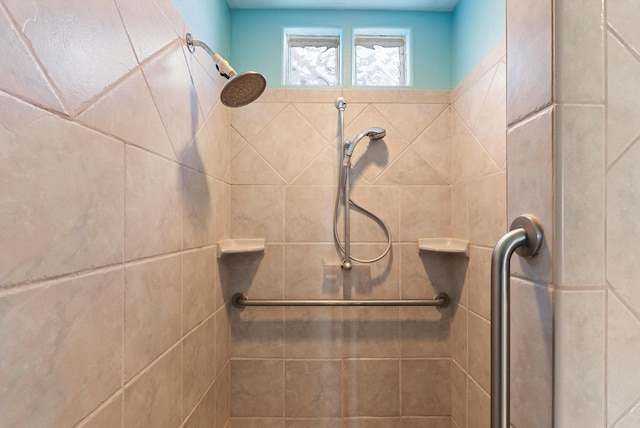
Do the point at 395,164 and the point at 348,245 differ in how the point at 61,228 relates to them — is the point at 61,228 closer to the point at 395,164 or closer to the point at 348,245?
the point at 348,245

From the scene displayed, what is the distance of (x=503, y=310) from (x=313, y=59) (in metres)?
1.54

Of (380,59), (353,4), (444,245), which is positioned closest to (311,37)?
(353,4)

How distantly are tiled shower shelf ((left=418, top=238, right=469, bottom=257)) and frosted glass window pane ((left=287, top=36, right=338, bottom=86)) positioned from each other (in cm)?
92

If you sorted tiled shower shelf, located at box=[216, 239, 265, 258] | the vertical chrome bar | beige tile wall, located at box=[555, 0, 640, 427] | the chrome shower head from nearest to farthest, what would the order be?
beige tile wall, located at box=[555, 0, 640, 427], the chrome shower head, tiled shower shelf, located at box=[216, 239, 265, 258], the vertical chrome bar

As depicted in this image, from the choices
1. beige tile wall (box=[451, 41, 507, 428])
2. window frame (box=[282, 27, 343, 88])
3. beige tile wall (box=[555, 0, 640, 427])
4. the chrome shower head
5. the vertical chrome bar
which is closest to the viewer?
beige tile wall (box=[555, 0, 640, 427])

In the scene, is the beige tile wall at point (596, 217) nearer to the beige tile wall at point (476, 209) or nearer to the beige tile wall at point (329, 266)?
the beige tile wall at point (476, 209)

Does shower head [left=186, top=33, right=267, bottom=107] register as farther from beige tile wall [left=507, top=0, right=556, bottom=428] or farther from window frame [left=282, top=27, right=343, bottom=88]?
beige tile wall [left=507, top=0, right=556, bottom=428]

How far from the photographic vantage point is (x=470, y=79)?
1276 mm

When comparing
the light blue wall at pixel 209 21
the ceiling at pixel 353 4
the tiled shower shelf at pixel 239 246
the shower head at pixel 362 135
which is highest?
the ceiling at pixel 353 4

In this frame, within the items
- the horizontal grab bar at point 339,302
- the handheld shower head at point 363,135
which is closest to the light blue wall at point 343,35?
the handheld shower head at point 363,135

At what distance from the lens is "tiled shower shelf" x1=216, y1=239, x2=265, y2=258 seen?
1.26m

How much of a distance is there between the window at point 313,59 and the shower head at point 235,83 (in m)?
0.65

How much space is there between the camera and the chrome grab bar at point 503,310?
36cm

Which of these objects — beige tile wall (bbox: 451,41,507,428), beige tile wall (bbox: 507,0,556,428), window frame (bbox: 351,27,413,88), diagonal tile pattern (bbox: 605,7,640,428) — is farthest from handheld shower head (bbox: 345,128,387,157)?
diagonal tile pattern (bbox: 605,7,640,428)
